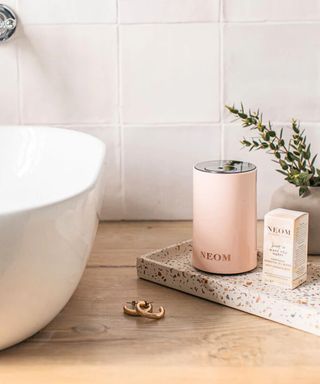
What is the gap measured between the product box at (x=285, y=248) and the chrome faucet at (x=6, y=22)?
587 millimetres

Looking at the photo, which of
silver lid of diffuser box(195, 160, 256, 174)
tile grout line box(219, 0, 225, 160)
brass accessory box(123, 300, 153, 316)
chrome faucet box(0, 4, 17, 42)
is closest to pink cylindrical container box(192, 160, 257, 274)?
silver lid of diffuser box(195, 160, 256, 174)

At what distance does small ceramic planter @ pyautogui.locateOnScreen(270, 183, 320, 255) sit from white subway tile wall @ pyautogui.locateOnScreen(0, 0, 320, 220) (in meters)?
0.19

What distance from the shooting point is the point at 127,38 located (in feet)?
4.52

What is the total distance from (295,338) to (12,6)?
755 millimetres

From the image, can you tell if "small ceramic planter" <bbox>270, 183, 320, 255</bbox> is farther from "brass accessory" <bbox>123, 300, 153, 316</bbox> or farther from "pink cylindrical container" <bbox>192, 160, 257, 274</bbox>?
"brass accessory" <bbox>123, 300, 153, 316</bbox>

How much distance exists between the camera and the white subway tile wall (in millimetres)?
1369

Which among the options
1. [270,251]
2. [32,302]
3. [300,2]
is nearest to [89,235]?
[32,302]

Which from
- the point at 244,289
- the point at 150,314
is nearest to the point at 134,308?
the point at 150,314

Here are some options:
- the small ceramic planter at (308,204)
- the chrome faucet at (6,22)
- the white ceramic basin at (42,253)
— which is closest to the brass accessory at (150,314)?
the white ceramic basin at (42,253)

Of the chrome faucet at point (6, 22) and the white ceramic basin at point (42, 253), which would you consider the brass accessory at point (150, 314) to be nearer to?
→ the white ceramic basin at point (42, 253)

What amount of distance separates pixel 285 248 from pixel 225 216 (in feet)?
0.30

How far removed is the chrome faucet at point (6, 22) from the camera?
137cm

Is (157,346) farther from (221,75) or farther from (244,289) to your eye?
(221,75)

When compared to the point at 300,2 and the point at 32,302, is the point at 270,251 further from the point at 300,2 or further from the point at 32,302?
the point at 300,2
